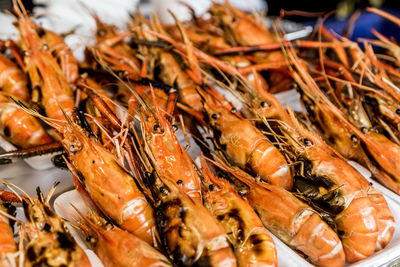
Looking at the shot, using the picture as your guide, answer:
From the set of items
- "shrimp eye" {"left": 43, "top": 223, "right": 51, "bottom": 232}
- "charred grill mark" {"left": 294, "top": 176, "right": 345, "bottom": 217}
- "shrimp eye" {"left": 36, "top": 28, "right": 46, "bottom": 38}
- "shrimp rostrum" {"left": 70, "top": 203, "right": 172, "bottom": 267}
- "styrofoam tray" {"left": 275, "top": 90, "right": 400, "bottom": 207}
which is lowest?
"styrofoam tray" {"left": 275, "top": 90, "right": 400, "bottom": 207}

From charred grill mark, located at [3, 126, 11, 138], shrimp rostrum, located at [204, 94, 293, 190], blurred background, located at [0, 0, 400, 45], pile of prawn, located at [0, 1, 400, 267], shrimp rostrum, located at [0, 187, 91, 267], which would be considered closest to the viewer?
shrimp rostrum, located at [0, 187, 91, 267]

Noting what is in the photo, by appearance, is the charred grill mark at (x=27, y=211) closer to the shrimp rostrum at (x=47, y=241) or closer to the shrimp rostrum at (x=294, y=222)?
the shrimp rostrum at (x=47, y=241)

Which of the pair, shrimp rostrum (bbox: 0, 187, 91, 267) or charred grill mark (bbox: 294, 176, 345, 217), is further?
charred grill mark (bbox: 294, 176, 345, 217)

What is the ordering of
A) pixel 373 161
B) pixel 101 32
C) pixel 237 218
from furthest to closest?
pixel 101 32 < pixel 373 161 < pixel 237 218

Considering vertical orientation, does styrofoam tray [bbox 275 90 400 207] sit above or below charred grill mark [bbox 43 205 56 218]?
below

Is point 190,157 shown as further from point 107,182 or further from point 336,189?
point 336,189

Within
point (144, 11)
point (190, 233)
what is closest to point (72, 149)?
point (190, 233)

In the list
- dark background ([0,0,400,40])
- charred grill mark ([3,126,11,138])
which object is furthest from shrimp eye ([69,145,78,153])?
dark background ([0,0,400,40])

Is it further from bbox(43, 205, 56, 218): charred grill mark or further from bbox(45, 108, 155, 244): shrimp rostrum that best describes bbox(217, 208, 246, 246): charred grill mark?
bbox(43, 205, 56, 218): charred grill mark

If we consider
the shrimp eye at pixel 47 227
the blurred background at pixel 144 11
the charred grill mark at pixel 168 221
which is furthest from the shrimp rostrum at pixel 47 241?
the blurred background at pixel 144 11
